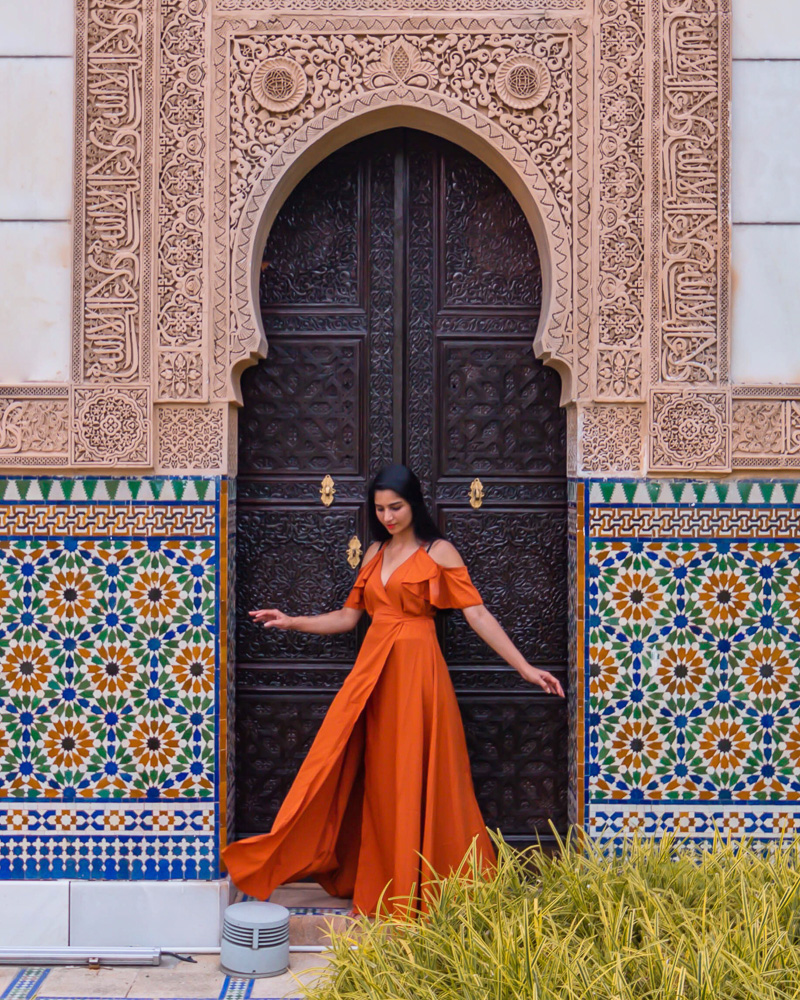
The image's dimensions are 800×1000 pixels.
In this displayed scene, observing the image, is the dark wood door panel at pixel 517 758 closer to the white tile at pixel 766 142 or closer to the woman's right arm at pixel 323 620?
the woman's right arm at pixel 323 620

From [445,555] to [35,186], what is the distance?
1.69 metres

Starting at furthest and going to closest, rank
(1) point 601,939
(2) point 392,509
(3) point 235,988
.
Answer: (2) point 392,509
(3) point 235,988
(1) point 601,939

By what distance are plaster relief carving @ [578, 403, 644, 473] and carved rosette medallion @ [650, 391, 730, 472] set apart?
0.06 meters

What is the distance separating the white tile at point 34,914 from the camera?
3205mm

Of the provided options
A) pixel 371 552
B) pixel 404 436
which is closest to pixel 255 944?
pixel 371 552

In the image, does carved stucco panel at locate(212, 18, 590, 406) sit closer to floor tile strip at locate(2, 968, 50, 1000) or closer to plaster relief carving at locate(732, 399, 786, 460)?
plaster relief carving at locate(732, 399, 786, 460)

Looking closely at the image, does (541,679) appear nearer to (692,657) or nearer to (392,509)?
(692,657)

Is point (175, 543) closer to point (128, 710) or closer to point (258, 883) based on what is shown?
point (128, 710)

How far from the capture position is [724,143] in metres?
3.26

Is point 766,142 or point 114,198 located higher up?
point 766,142

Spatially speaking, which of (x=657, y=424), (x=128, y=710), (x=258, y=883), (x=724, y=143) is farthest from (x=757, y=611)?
(x=128, y=710)

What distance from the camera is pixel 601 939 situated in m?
2.15

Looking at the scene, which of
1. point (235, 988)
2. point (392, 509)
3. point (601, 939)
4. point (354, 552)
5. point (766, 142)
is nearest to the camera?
point (601, 939)

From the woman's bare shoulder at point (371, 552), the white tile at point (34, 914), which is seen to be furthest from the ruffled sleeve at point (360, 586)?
the white tile at point (34, 914)
